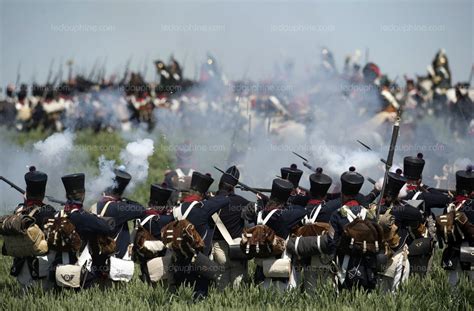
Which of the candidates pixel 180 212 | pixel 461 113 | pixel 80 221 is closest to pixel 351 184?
pixel 180 212

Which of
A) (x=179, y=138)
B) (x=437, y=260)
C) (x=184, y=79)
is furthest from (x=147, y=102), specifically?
(x=437, y=260)

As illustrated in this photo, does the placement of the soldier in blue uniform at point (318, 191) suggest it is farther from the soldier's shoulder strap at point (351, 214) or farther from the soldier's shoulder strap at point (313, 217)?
the soldier's shoulder strap at point (351, 214)

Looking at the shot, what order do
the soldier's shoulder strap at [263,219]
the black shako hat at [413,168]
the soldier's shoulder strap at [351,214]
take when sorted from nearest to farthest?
the soldier's shoulder strap at [351,214]
the soldier's shoulder strap at [263,219]
the black shako hat at [413,168]

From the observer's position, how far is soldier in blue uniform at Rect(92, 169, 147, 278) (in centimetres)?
1233

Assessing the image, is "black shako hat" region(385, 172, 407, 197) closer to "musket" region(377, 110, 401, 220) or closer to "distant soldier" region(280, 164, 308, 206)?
"musket" region(377, 110, 401, 220)

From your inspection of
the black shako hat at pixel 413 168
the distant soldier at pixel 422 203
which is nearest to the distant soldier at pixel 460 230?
the distant soldier at pixel 422 203

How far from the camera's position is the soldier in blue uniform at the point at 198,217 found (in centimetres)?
1220

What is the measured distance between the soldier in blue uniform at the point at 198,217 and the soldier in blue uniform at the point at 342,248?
1.64m

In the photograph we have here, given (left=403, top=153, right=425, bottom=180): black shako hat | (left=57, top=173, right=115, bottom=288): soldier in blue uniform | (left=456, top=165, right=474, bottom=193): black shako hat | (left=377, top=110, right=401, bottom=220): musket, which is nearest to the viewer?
(left=377, top=110, right=401, bottom=220): musket

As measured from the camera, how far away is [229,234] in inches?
509

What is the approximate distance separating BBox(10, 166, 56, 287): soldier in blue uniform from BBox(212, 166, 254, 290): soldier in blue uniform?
2284 millimetres

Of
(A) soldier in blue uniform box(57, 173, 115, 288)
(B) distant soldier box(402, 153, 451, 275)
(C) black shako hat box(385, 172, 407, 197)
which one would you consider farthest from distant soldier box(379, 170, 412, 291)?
(A) soldier in blue uniform box(57, 173, 115, 288)

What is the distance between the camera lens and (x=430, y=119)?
28.2m

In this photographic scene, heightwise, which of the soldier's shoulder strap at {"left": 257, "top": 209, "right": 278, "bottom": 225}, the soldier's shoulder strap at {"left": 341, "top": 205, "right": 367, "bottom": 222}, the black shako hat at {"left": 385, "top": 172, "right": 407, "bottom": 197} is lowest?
the soldier's shoulder strap at {"left": 257, "top": 209, "right": 278, "bottom": 225}
